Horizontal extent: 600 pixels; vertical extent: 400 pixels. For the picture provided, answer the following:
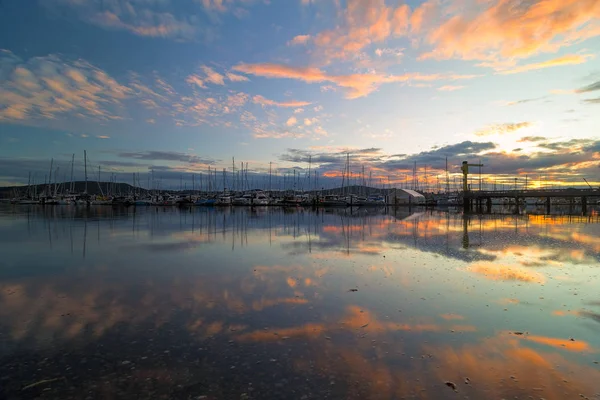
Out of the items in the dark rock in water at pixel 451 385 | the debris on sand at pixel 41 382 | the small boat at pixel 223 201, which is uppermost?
the small boat at pixel 223 201

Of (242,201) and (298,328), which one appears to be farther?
(242,201)

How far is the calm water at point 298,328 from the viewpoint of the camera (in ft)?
19.6

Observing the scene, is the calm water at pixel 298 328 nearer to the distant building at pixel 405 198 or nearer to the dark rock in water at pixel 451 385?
the dark rock in water at pixel 451 385

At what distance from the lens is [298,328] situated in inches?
335

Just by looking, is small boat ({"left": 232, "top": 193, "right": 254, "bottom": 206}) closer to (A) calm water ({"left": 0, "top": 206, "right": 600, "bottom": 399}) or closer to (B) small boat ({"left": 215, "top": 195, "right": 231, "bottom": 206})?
(B) small boat ({"left": 215, "top": 195, "right": 231, "bottom": 206})

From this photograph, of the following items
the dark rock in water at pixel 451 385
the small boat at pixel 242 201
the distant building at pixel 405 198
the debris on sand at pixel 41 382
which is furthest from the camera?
the distant building at pixel 405 198

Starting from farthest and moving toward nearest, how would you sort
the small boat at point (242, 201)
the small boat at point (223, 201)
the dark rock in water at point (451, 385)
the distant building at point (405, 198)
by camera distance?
the distant building at point (405, 198) < the small boat at point (242, 201) < the small boat at point (223, 201) < the dark rock in water at point (451, 385)

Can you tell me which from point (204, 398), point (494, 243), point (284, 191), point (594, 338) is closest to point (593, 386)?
point (594, 338)

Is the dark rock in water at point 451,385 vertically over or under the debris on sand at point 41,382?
under

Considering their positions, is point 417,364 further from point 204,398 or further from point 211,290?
point 211,290

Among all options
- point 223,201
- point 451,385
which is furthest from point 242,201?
point 451,385

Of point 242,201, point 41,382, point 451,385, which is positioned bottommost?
point 451,385

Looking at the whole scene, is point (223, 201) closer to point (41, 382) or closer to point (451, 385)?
point (41, 382)

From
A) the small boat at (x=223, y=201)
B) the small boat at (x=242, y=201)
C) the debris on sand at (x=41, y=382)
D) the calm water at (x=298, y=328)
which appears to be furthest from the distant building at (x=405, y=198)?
the debris on sand at (x=41, y=382)
